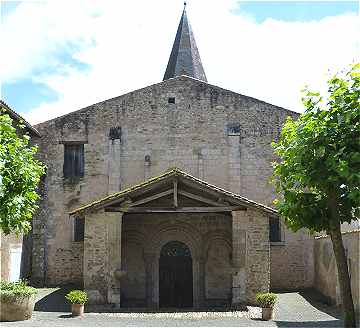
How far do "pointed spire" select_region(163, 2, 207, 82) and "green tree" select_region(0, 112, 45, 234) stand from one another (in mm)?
19234

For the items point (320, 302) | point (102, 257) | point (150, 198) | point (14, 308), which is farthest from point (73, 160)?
point (320, 302)

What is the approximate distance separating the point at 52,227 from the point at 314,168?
13501 millimetres

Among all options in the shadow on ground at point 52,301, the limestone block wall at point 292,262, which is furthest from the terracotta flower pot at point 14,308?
the limestone block wall at point 292,262

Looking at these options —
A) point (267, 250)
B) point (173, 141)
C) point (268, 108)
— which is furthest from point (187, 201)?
point (268, 108)

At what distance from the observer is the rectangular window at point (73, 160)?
1977 centimetres

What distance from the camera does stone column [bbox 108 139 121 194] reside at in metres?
19.3

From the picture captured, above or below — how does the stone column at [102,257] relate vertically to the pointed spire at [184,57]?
below

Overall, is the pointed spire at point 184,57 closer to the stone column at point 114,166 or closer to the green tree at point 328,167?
the stone column at point 114,166

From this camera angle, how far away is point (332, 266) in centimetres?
1595

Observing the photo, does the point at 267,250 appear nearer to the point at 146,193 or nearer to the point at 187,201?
the point at 187,201

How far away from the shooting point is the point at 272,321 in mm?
12125

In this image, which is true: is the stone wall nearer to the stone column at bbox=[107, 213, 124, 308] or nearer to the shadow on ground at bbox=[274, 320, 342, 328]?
the stone column at bbox=[107, 213, 124, 308]

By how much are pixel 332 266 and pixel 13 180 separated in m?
11.2

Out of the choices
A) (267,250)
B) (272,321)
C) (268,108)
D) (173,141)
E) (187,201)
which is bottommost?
(272,321)
